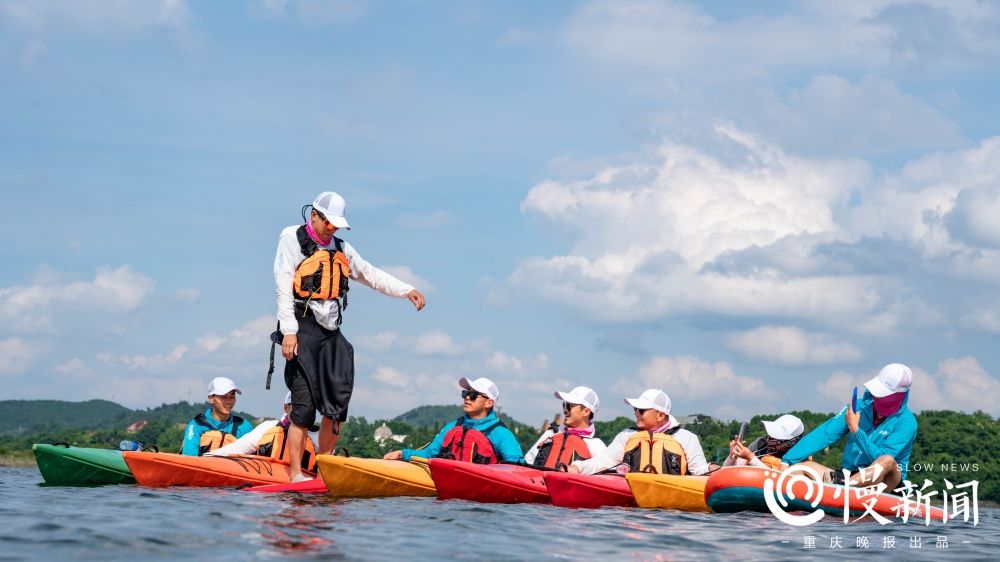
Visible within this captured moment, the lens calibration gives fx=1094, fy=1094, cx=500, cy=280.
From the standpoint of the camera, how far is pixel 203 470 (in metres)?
12.1

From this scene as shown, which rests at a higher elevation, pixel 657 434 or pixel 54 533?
pixel 657 434

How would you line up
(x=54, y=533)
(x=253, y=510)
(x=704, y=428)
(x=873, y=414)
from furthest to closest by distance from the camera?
(x=704, y=428) < (x=873, y=414) < (x=253, y=510) < (x=54, y=533)

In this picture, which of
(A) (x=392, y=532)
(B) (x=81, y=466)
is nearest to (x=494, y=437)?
(A) (x=392, y=532)

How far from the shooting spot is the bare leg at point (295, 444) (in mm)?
10852

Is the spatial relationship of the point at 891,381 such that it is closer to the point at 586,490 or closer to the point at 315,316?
the point at 586,490

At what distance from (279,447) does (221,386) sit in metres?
1.89

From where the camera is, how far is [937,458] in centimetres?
5069

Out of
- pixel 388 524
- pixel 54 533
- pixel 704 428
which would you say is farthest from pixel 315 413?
pixel 704 428

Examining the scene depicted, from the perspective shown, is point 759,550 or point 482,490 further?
point 482,490

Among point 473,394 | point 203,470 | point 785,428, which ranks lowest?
point 203,470

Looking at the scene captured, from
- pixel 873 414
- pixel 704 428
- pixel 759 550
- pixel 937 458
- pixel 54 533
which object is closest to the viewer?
pixel 54 533

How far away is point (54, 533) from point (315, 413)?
3648 millimetres

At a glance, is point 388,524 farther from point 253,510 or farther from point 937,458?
point 937,458

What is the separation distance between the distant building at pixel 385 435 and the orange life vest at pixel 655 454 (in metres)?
44.2
